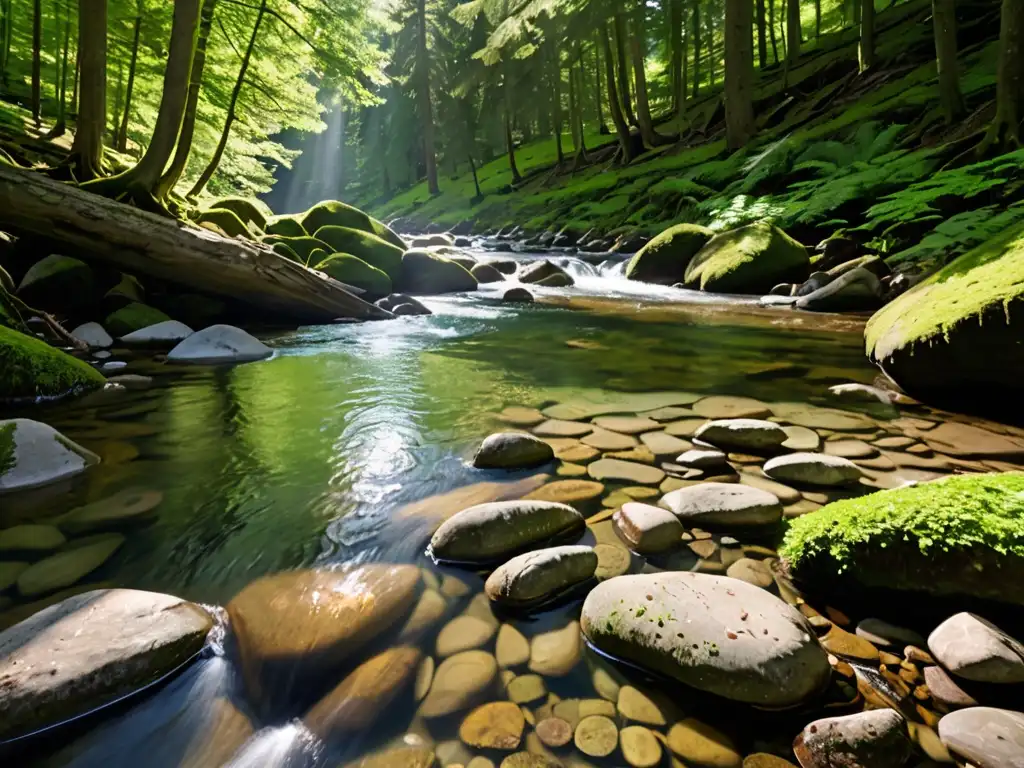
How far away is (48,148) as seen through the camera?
9.66 meters

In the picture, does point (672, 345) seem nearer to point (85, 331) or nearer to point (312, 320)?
point (312, 320)

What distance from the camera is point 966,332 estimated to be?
10.9 ft

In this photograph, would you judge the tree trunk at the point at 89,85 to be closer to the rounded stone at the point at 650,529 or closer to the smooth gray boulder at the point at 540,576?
the smooth gray boulder at the point at 540,576

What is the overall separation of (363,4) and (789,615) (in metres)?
13.1

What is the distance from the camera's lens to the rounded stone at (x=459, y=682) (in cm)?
147

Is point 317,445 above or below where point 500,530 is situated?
above

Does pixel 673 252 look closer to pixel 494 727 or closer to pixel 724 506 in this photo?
pixel 724 506

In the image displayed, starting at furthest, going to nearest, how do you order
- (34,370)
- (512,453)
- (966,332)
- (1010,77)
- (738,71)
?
(738,71)
(1010,77)
(34,370)
(966,332)
(512,453)

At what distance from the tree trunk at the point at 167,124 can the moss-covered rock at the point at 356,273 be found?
281cm

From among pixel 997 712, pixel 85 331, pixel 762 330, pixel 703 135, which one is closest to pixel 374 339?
pixel 85 331

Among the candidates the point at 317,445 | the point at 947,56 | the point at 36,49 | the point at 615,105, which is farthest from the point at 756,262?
the point at 615,105

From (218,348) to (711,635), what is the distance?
568cm

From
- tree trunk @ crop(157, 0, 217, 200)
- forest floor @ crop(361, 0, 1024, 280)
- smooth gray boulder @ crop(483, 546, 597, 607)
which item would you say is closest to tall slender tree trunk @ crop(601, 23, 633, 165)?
forest floor @ crop(361, 0, 1024, 280)

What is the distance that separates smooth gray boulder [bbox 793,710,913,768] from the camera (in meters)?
1.25
